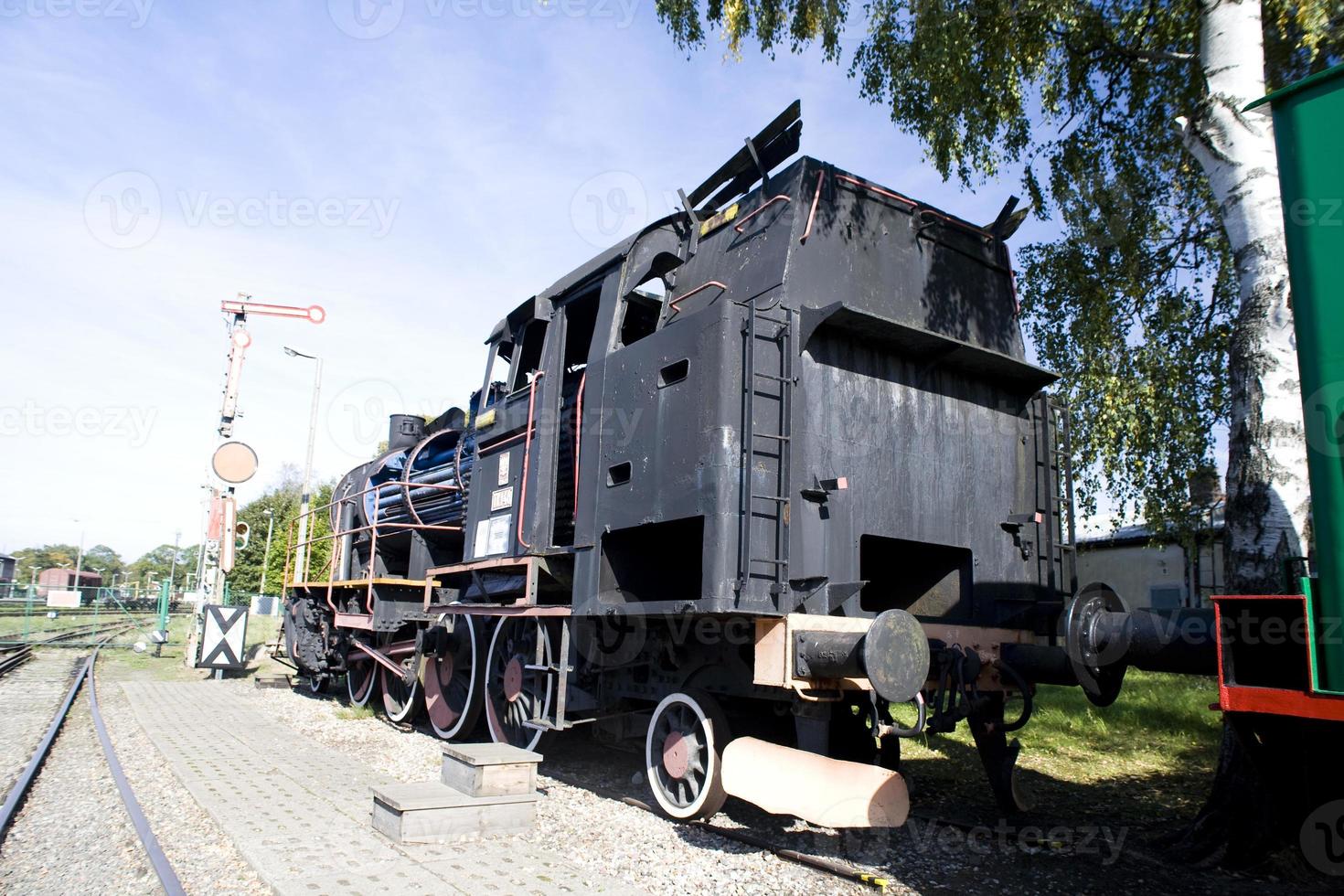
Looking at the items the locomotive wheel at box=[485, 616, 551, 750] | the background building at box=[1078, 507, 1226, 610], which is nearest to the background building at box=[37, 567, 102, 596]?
the background building at box=[1078, 507, 1226, 610]

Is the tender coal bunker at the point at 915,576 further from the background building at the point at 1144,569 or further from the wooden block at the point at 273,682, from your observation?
the background building at the point at 1144,569

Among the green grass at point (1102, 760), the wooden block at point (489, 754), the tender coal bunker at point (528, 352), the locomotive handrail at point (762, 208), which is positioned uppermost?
the locomotive handrail at point (762, 208)

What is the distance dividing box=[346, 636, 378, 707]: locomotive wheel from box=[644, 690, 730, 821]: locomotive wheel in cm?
625

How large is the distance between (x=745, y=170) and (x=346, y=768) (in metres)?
5.79

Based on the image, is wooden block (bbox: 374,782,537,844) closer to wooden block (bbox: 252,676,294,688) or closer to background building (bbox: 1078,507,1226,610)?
wooden block (bbox: 252,676,294,688)

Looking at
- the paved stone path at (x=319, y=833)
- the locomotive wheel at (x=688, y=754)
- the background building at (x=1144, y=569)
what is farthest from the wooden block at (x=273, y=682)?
the background building at (x=1144, y=569)

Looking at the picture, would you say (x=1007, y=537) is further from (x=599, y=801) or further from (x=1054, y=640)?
(x=599, y=801)

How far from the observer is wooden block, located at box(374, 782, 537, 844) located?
16.7 feet

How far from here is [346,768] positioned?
746cm

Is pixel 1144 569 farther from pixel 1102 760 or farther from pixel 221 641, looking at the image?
pixel 221 641

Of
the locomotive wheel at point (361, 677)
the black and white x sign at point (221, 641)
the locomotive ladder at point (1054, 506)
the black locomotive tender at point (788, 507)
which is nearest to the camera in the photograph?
the black locomotive tender at point (788, 507)

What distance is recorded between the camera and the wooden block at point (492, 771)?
546 cm

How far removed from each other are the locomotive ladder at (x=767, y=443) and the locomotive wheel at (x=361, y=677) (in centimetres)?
755

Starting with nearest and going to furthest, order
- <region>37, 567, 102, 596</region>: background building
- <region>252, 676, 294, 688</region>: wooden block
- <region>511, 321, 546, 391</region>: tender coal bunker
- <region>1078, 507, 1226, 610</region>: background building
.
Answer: <region>511, 321, 546, 391</region>: tender coal bunker < <region>252, 676, 294, 688</region>: wooden block < <region>1078, 507, 1226, 610</region>: background building < <region>37, 567, 102, 596</region>: background building
